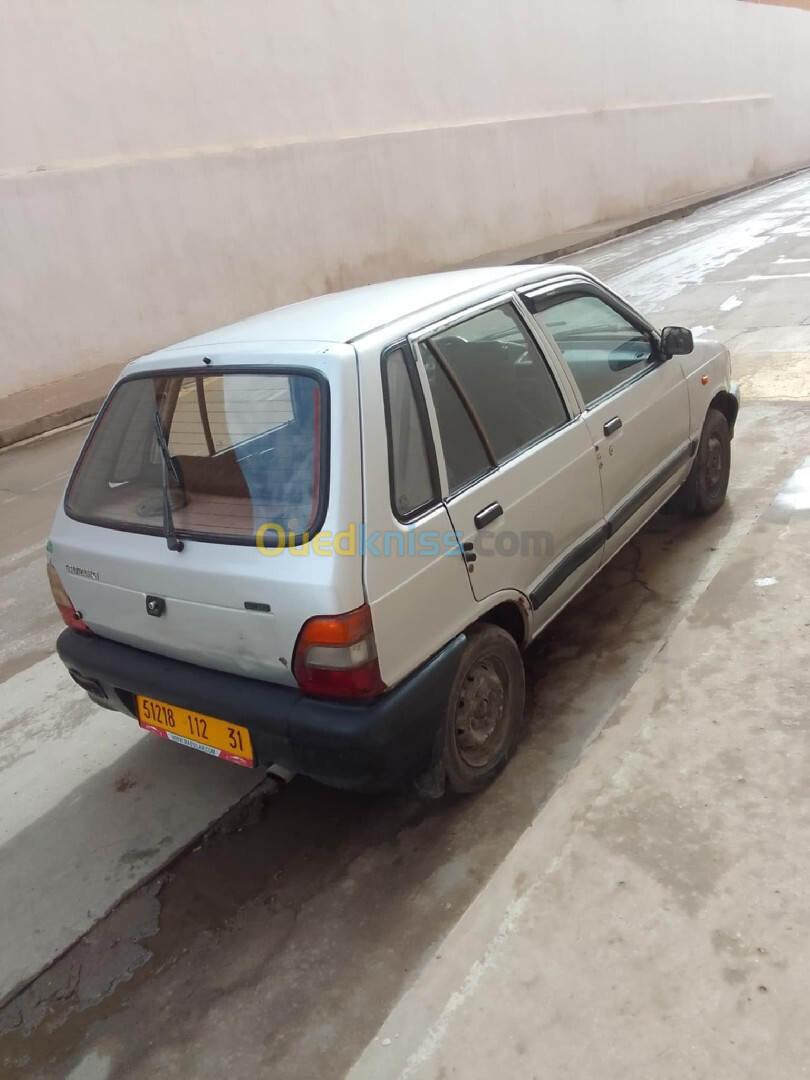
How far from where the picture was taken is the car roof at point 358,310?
2.65 meters

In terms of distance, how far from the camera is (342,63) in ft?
47.8

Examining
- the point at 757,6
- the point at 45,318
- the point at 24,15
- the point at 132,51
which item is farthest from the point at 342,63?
the point at 757,6

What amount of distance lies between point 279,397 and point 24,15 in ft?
33.1

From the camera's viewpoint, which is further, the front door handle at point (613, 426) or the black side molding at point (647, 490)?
the black side molding at point (647, 490)

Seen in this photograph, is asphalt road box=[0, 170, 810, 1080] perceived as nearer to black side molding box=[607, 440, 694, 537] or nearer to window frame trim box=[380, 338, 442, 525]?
black side molding box=[607, 440, 694, 537]

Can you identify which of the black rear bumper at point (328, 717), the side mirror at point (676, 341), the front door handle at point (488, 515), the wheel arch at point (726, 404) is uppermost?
the side mirror at point (676, 341)

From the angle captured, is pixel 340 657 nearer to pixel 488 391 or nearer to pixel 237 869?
pixel 237 869

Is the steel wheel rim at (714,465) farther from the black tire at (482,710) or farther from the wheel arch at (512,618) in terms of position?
the black tire at (482,710)

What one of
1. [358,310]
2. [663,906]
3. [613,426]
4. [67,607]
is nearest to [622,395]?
[613,426]

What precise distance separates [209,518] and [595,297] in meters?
2.09

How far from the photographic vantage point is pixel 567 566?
3.21m

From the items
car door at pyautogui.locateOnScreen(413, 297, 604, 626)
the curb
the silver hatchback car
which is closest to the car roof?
the silver hatchback car

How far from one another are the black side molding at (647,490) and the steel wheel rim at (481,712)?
95 cm

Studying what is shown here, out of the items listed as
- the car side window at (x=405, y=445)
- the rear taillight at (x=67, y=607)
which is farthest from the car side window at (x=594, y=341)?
the rear taillight at (x=67, y=607)
